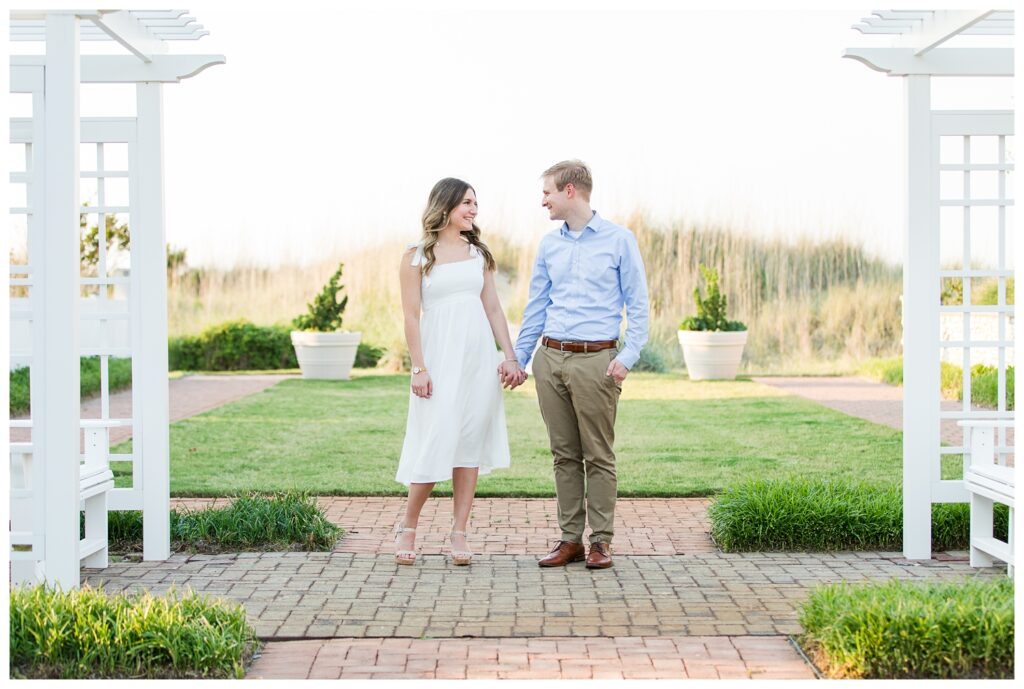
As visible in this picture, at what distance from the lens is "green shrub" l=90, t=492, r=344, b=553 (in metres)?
5.29

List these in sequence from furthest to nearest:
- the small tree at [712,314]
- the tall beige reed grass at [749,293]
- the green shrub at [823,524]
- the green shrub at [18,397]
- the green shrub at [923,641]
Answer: the tall beige reed grass at [749,293]
the small tree at [712,314]
the green shrub at [18,397]
the green shrub at [823,524]
the green shrub at [923,641]

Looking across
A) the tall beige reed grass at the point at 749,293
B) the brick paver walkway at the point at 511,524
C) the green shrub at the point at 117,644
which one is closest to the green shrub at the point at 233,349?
the tall beige reed grass at the point at 749,293

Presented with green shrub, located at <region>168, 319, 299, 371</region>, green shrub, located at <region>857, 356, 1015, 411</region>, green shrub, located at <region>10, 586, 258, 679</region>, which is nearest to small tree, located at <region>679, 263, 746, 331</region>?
green shrub, located at <region>857, 356, 1015, 411</region>

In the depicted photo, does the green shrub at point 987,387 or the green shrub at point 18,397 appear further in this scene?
the green shrub at point 18,397

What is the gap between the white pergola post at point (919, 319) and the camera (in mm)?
5074

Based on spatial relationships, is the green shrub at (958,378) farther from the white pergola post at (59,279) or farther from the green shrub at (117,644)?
the green shrub at (117,644)

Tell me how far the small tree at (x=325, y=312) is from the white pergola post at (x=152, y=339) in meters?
10.5

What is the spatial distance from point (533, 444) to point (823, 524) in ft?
15.2

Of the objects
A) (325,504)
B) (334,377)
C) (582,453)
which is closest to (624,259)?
(582,453)

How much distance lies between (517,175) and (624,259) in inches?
555

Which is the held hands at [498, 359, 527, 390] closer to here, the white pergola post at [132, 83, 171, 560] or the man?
the man

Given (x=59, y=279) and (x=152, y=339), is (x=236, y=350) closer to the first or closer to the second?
(x=152, y=339)

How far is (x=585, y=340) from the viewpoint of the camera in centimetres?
480

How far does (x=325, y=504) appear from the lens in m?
6.75
